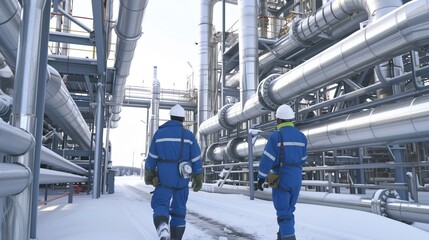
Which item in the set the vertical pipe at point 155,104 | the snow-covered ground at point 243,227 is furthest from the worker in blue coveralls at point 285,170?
the vertical pipe at point 155,104

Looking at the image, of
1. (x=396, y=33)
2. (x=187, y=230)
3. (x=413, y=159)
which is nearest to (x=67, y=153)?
(x=187, y=230)

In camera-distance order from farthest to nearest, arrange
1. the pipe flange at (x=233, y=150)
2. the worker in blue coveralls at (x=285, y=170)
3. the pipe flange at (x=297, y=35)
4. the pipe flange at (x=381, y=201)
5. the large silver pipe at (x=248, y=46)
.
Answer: the pipe flange at (x=233, y=150) < the large silver pipe at (x=248, y=46) < the pipe flange at (x=297, y=35) < the pipe flange at (x=381, y=201) < the worker in blue coveralls at (x=285, y=170)

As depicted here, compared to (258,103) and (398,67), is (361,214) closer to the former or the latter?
(398,67)

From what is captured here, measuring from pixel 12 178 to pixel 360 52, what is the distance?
5318mm

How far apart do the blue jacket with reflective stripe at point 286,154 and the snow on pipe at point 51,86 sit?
2.93 metres

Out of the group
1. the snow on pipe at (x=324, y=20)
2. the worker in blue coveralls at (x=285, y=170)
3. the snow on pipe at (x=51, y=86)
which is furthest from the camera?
the snow on pipe at (x=324, y=20)

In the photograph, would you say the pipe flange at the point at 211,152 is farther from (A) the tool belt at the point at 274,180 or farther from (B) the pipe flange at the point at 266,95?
(A) the tool belt at the point at 274,180

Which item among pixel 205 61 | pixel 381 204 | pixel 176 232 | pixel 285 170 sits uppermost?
pixel 205 61

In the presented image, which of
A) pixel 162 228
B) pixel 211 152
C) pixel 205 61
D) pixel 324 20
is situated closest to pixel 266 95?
pixel 324 20

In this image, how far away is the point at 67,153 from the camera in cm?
1033

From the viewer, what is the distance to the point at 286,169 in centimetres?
351

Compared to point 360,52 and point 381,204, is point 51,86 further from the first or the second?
point 381,204

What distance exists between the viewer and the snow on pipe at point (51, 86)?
3.94m

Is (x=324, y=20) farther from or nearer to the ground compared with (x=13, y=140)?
farther from the ground
